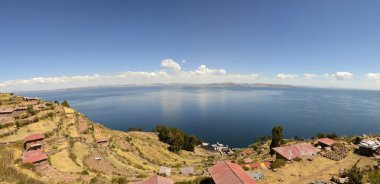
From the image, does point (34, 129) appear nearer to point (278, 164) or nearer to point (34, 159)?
point (34, 159)

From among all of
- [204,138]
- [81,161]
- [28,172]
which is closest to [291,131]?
[204,138]

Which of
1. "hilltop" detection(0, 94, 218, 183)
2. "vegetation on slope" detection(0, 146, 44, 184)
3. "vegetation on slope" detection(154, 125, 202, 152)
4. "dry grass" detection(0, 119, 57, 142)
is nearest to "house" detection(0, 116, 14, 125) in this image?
"hilltop" detection(0, 94, 218, 183)

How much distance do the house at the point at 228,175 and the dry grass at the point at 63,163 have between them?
84.7 ft

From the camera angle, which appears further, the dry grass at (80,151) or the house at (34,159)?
the dry grass at (80,151)

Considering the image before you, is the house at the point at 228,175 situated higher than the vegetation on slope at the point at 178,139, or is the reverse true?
the house at the point at 228,175

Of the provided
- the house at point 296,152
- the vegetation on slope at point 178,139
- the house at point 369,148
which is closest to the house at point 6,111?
the vegetation on slope at point 178,139

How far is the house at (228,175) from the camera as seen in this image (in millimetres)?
25814

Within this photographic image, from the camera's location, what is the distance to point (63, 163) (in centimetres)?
4088

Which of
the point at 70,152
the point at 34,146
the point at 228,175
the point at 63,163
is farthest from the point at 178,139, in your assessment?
the point at 228,175

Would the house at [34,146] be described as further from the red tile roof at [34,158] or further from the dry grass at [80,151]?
the red tile roof at [34,158]

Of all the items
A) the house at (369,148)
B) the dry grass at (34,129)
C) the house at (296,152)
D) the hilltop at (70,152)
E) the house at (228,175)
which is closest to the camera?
the house at (228,175)

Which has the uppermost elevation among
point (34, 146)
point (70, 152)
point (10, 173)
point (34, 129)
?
point (34, 129)

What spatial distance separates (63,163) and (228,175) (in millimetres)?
32825

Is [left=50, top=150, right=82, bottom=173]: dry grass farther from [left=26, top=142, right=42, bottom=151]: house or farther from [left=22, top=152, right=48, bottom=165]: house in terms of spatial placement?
[left=26, top=142, right=42, bottom=151]: house
